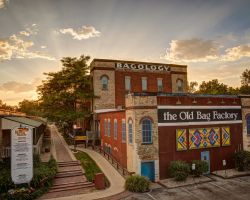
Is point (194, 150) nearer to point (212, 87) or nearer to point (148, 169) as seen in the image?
point (148, 169)

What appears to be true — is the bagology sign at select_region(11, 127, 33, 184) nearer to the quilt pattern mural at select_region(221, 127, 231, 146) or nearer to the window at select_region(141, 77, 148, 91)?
the quilt pattern mural at select_region(221, 127, 231, 146)

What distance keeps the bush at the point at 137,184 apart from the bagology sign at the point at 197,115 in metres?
5.48

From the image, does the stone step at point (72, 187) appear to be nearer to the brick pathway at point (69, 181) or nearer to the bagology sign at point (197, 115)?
the brick pathway at point (69, 181)

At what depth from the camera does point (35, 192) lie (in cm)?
1484

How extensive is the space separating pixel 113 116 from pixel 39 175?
1041cm

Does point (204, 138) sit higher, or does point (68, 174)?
point (204, 138)

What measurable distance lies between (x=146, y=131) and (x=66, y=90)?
1811 centimetres

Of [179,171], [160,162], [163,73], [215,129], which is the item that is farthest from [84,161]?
[163,73]

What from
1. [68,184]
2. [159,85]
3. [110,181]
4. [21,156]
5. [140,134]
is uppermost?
[159,85]

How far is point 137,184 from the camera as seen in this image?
53.7 feet

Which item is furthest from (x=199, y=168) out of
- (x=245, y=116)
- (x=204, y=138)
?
(x=245, y=116)

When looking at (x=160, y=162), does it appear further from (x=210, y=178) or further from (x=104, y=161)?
(x=104, y=161)

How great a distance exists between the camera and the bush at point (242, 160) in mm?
21188

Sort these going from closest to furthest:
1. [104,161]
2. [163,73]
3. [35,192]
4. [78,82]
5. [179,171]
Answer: [35,192] < [179,171] < [104,161] < [78,82] < [163,73]
